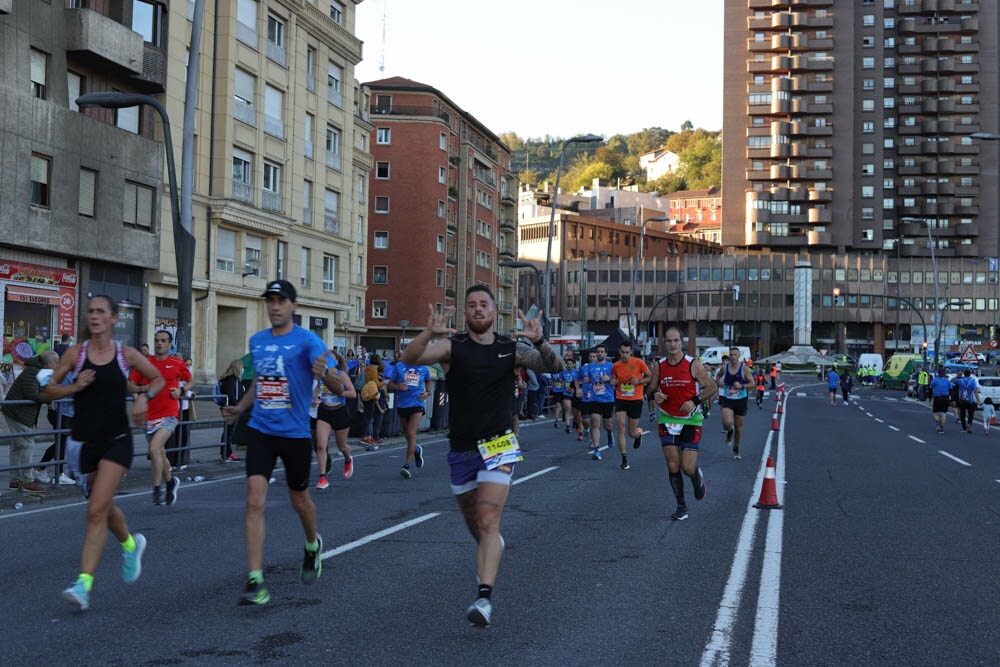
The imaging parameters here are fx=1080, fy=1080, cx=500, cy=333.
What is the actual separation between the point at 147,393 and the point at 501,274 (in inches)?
3314

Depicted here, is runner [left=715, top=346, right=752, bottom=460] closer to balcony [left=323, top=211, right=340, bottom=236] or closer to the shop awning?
the shop awning

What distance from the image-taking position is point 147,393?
6.83 m

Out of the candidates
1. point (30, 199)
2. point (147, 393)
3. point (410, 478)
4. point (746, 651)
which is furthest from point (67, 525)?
point (30, 199)

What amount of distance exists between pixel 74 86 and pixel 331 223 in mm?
16819

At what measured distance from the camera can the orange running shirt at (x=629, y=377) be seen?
656 inches

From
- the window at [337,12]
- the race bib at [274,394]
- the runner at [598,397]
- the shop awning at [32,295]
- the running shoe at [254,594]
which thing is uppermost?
the window at [337,12]

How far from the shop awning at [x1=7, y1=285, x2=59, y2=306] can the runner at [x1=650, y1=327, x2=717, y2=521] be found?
72.0 feet

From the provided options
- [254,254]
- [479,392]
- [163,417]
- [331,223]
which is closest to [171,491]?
[163,417]

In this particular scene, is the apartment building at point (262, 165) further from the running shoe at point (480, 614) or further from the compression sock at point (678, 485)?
the running shoe at point (480, 614)

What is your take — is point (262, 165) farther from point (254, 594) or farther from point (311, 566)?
point (254, 594)

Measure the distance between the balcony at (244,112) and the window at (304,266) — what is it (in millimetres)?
6435

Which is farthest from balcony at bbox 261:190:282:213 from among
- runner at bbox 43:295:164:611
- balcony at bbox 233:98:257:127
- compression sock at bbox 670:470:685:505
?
runner at bbox 43:295:164:611

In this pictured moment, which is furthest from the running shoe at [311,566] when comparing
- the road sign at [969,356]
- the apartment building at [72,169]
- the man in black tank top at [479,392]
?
the road sign at [969,356]

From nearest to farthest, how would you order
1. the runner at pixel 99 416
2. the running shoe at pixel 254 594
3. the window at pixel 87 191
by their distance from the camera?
the running shoe at pixel 254 594 → the runner at pixel 99 416 → the window at pixel 87 191
